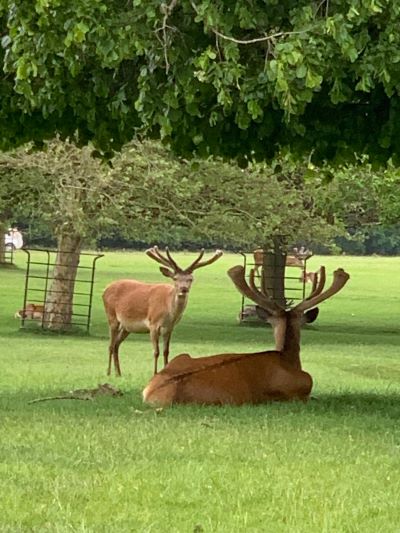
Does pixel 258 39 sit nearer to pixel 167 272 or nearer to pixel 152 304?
pixel 167 272

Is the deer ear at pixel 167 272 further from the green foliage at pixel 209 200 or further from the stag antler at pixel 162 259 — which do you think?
the green foliage at pixel 209 200

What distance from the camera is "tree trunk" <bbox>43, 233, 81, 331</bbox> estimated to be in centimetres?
2570

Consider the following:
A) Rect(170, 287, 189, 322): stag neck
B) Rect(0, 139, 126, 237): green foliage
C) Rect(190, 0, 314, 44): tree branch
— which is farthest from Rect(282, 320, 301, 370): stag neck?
Rect(0, 139, 126, 237): green foliage

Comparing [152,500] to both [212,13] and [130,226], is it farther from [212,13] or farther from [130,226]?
[130,226]

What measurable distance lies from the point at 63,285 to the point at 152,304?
10628 mm

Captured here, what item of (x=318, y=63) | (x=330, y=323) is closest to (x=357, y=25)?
(x=318, y=63)

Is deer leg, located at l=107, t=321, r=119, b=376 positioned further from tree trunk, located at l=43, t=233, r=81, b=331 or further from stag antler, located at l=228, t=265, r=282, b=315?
tree trunk, located at l=43, t=233, r=81, b=331

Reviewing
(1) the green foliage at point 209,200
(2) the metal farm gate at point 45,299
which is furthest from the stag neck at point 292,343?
(2) the metal farm gate at point 45,299

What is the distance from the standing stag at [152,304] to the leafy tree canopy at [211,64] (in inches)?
225

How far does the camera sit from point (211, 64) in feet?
24.5

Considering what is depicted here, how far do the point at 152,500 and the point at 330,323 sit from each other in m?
28.0

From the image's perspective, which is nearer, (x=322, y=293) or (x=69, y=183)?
(x=322, y=293)

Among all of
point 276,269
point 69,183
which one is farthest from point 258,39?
point 276,269

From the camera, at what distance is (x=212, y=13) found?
705cm
